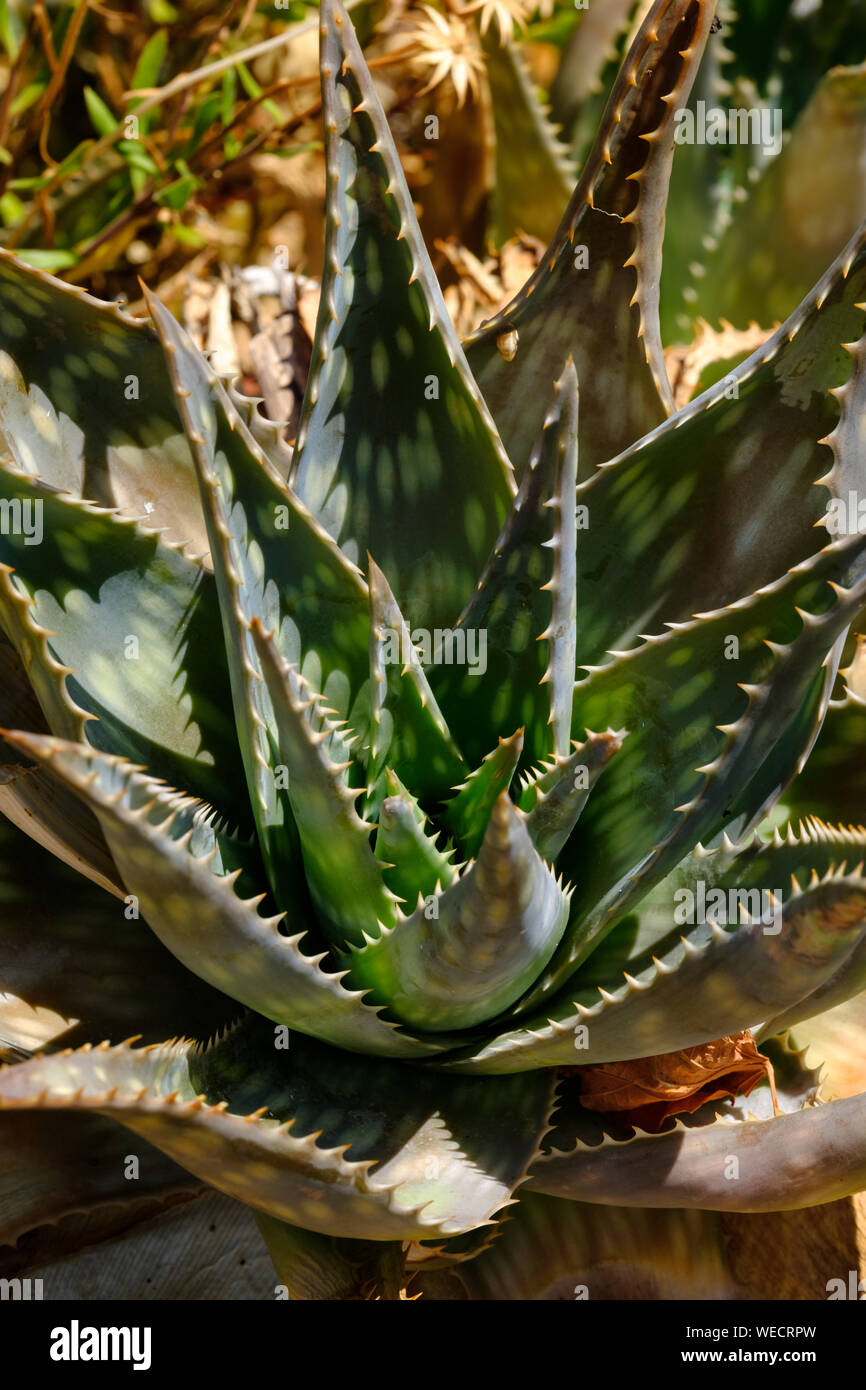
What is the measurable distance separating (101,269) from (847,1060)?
164 centimetres

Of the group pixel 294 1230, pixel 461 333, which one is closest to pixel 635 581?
pixel 294 1230

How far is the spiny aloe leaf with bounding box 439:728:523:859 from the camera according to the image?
884 mm

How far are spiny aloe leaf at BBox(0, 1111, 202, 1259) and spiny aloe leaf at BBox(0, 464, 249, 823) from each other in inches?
11.1

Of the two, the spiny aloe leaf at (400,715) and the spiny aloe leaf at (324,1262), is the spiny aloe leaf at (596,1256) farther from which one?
the spiny aloe leaf at (400,715)

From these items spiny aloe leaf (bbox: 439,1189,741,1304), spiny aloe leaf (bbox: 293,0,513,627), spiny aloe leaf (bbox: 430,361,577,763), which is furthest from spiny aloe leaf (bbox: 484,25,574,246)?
spiny aloe leaf (bbox: 439,1189,741,1304)

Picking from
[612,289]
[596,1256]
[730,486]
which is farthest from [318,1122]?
[612,289]

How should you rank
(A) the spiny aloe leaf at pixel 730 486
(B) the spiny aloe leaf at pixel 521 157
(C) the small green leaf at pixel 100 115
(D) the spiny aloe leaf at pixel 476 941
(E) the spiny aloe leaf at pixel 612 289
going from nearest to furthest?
1. (D) the spiny aloe leaf at pixel 476 941
2. (A) the spiny aloe leaf at pixel 730 486
3. (E) the spiny aloe leaf at pixel 612 289
4. (B) the spiny aloe leaf at pixel 521 157
5. (C) the small green leaf at pixel 100 115

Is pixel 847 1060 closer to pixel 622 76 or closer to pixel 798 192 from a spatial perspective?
pixel 622 76

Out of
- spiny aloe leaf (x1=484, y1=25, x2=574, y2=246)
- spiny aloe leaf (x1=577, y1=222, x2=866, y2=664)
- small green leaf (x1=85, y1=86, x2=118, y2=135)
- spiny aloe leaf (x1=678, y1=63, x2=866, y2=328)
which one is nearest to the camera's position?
spiny aloe leaf (x1=577, y1=222, x2=866, y2=664)

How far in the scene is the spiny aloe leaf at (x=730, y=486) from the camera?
1.00m

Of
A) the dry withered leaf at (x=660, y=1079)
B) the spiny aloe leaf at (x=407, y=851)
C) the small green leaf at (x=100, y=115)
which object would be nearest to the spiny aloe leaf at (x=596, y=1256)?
the dry withered leaf at (x=660, y=1079)

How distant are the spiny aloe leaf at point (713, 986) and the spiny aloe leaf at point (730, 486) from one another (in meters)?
0.27

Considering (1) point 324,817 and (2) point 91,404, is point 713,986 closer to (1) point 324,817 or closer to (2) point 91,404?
(1) point 324,817

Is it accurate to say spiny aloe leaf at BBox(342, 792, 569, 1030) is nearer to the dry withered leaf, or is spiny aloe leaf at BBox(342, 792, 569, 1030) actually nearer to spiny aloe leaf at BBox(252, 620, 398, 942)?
spiny aloe leaf at BBox(252, 620, 398, 942)
